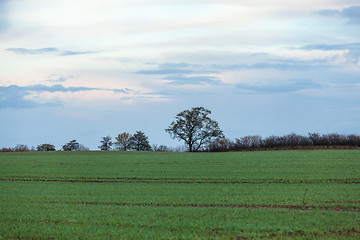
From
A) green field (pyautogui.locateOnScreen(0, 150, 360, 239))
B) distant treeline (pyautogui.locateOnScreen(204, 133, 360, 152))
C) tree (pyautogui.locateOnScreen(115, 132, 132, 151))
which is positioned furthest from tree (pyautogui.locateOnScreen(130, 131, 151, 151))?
green field (pyautogui.locateOnScreen(0, 150, 360, 239))

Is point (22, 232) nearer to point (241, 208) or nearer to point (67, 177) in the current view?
point (241, 208)

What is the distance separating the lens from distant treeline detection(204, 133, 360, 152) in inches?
2827

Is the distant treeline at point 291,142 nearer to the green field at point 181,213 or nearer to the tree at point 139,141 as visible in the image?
the tree at point 139,141

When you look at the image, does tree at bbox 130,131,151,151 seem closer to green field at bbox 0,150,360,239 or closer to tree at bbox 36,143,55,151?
tree at bbox 36,143,55,151

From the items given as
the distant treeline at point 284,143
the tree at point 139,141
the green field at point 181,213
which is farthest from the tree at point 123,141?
the green field at point 181,213

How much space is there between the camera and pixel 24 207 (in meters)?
18.1

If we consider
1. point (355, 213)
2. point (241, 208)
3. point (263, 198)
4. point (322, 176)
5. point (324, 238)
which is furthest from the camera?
point (322, 176)

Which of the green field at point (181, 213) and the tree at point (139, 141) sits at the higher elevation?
the tree at point (139, 141)

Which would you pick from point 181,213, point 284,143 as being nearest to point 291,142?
point 284,143

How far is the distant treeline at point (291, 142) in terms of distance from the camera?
71.8 meters

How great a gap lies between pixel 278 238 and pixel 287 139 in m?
65.6

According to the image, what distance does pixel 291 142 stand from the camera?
75.6 meters

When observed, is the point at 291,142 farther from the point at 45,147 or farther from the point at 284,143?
the point at 45,147

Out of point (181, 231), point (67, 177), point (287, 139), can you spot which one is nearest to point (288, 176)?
point (67, 177)
